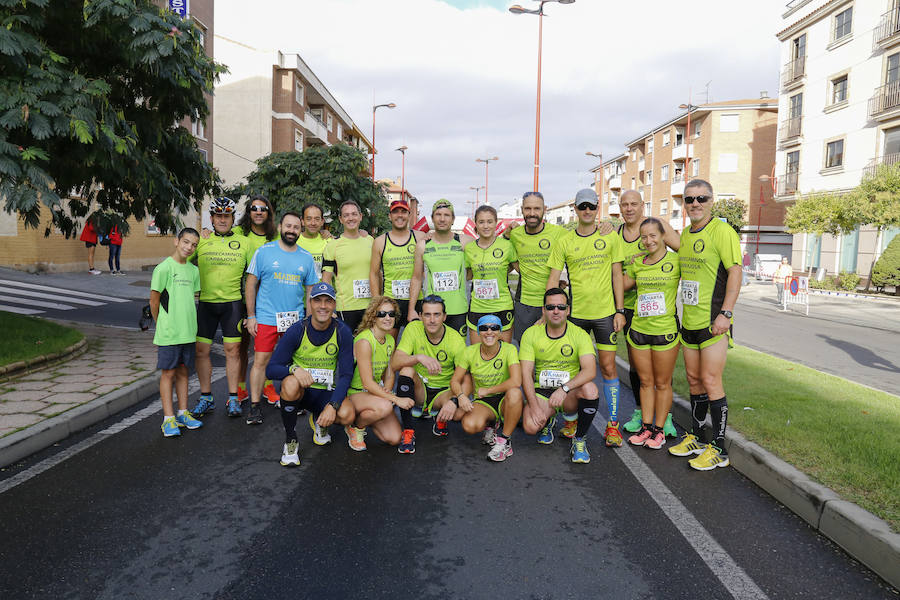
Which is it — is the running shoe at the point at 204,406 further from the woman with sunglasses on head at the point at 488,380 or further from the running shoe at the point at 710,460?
the running shoe at the point at 710,460

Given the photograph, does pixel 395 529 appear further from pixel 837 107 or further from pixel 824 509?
pixel 837 107

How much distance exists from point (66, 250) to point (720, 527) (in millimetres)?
20872

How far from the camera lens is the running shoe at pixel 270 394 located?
244 inches

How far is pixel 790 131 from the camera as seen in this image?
3522 centimetres

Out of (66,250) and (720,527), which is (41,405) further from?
(66,250)

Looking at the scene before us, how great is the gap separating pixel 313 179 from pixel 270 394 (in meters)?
15.1

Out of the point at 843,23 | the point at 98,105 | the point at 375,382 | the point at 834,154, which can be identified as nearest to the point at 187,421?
the point at 375,382

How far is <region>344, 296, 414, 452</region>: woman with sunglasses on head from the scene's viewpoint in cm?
482

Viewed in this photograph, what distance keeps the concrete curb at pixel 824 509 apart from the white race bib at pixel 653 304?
113 centimetres

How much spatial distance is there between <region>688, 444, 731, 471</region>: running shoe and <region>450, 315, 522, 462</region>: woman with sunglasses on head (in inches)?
55.7

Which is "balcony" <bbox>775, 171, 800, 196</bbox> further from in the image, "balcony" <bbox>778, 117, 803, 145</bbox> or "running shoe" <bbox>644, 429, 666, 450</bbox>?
"running shoe" <bbox>644, 429, 666, 450</bbox>

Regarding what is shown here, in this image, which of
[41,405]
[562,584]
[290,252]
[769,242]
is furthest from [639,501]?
[769,242]

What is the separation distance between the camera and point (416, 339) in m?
5.17

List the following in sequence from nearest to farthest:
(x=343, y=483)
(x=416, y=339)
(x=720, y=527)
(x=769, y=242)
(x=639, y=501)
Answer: (x=720, y=527), (x=639, y=501), (x=343, y=483), (x=416, y=339), (x=769, y=242)
